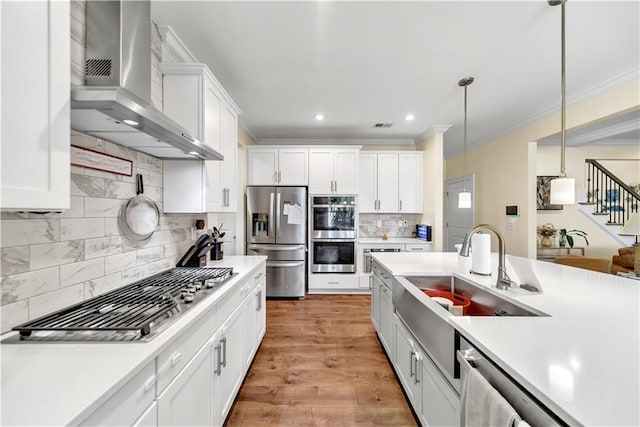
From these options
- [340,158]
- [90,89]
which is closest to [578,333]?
[90,89]

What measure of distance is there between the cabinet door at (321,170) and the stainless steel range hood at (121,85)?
2670 mm

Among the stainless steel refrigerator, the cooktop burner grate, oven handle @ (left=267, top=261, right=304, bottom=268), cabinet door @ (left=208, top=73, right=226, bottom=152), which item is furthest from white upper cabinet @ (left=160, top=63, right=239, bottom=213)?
oven handle @ (left=267, top=261, right=304, bottom=268)

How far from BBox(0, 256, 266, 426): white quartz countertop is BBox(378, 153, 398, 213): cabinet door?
12.8 ft

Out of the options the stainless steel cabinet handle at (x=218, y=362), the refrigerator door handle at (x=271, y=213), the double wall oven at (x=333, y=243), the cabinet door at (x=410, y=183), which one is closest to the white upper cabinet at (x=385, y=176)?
the cabinet door at (x=410, y=183)

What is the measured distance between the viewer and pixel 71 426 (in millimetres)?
559

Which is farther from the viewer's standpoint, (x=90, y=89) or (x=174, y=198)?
(x=174, y=198)

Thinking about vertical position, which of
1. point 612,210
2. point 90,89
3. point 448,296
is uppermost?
point 90,89

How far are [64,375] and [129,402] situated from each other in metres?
0.19

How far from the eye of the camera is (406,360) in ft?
5.65

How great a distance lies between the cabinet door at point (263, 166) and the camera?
413cm

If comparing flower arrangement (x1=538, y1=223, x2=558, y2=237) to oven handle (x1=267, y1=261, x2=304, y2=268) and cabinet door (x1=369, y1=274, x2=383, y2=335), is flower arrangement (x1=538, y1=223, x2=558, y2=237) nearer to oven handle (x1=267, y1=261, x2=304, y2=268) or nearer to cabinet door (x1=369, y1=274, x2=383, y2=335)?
cabinet door (x1=369, y1=274, x2=383, y2=335)

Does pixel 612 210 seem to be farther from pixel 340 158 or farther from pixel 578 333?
pixel 578 333

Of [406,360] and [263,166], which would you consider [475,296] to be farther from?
[263,166]

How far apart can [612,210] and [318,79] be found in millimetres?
5874
